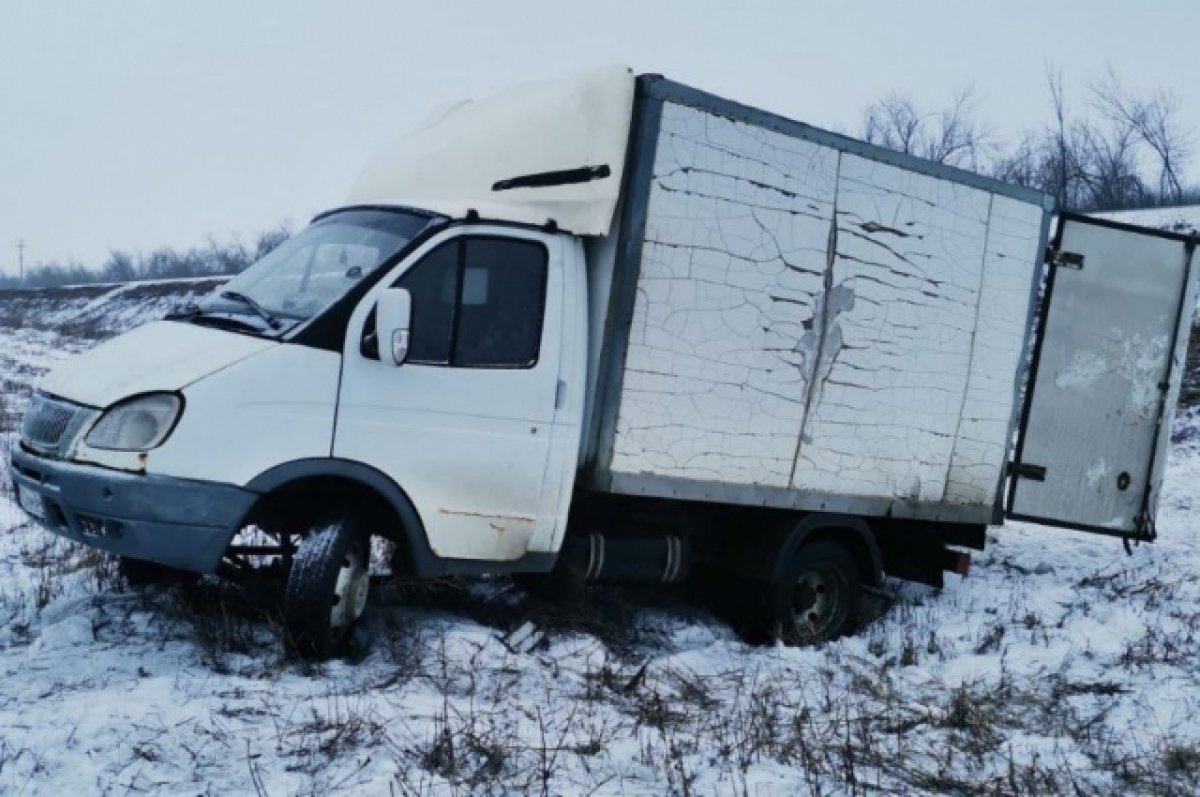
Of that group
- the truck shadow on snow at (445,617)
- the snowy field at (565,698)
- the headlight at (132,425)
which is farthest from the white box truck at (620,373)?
the snowy field at (565,698)

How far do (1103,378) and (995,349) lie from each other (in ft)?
4.00

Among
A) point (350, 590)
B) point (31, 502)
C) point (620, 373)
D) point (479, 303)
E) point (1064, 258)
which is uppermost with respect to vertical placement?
point (1064, 258)

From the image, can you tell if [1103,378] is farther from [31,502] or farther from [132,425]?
[31,502]

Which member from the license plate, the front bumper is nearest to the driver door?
the front bumper

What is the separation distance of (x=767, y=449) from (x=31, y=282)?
375ft

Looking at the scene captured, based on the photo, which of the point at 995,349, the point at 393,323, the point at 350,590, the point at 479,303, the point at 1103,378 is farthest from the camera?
the point at 1103,378

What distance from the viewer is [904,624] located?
705cm

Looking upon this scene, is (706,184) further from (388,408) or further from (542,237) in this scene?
(388,408)

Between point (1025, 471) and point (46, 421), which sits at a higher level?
point (1025, 471)

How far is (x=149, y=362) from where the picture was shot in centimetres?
475

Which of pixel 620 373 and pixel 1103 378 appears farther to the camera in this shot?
pixel 1103 378

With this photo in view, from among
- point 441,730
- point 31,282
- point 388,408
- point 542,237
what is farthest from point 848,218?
point 31,282

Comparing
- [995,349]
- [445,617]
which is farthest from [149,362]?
[995,349]

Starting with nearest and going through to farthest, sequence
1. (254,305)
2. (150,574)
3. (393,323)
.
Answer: (393,323) → (254,305) → (150,574)
